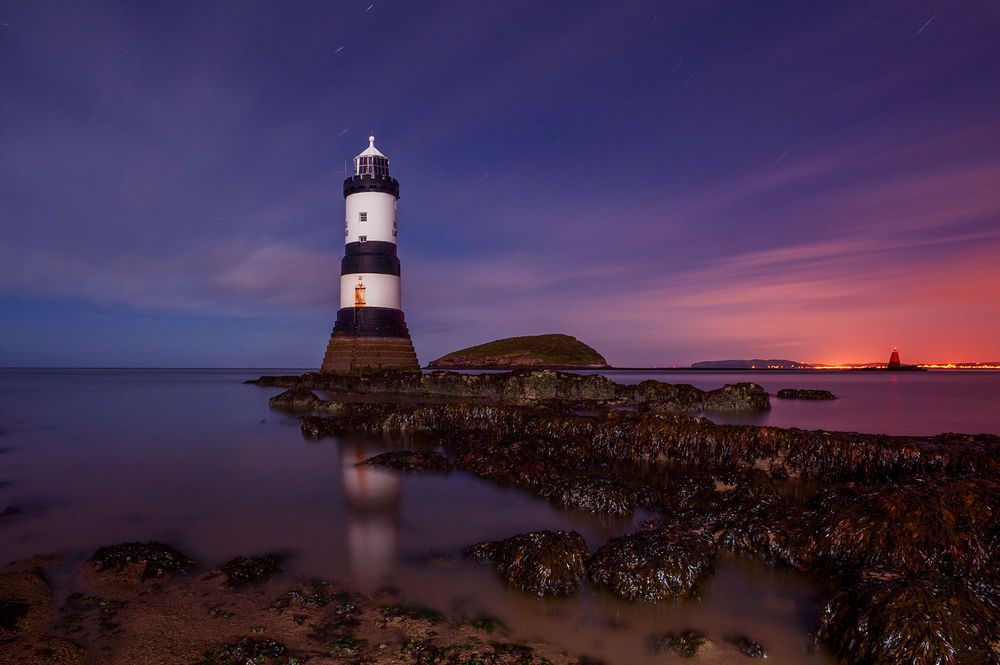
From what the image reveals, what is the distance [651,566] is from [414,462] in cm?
566

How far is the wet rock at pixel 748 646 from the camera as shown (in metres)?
3.50

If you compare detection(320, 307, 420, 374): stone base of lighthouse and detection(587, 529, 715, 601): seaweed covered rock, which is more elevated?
detection(320, 307, 420, 374): stone base of lighthouse

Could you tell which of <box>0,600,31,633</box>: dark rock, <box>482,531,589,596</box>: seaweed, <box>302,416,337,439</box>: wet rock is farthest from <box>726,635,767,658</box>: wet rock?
<box>302,416,337,439</box>: wet rock

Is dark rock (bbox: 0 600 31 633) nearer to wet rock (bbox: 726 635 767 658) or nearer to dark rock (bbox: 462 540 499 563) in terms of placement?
dark rock (bbox: 462 540 499 563)

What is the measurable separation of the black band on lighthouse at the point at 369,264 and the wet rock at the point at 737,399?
2221 centimetres

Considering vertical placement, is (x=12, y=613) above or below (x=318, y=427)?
below

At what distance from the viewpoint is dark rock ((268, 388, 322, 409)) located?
67.6ft

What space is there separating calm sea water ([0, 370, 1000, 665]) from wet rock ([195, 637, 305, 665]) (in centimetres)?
116

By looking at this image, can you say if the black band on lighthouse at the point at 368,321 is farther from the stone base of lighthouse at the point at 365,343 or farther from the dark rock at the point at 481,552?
the dark rock at the point at 481,552

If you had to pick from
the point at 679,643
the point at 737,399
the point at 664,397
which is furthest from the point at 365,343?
the point at 679,643

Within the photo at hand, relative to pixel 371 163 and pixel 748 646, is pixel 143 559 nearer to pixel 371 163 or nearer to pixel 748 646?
pixel 748 646

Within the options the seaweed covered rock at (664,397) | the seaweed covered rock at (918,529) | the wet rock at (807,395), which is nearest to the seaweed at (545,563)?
the seaweed covered rock at (918,529)

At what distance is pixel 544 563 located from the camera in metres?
4.40

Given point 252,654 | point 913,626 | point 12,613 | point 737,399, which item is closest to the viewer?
point 913,626
